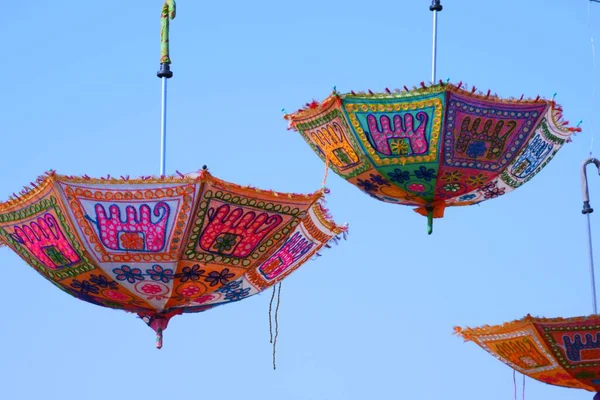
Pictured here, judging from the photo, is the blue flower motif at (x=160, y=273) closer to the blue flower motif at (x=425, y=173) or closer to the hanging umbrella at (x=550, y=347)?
Answer: the blue flower motif at (x=425, y=173)

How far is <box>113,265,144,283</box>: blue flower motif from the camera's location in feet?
58.3

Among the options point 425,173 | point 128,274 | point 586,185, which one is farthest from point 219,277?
point 586,185

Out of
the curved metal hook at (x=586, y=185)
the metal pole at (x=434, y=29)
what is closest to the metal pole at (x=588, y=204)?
the curved metal hook at (x=586, y=185)

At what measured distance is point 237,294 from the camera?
61.5 ft

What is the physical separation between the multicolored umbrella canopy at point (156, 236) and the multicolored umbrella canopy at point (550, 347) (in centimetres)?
277

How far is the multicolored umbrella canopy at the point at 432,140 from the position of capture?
18906 millimetres

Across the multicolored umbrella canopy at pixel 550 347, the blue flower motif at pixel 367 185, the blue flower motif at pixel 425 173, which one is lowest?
the multicolored umbrella canopy at pixel 550 347

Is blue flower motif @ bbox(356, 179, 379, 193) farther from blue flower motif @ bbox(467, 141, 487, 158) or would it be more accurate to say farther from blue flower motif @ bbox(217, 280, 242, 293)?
blue flower motif @ bbox(217, 280, 242, 293)

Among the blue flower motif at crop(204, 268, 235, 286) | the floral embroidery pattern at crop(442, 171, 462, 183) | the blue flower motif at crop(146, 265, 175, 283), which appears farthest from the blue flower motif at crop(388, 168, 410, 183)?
the blue flower motif at crop(146, 265, 175, 283)

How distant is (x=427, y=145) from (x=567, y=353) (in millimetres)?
2752

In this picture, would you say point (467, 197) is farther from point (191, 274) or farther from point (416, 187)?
point (191, 274)

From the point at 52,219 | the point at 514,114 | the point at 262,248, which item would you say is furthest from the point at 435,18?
the point at 52,219

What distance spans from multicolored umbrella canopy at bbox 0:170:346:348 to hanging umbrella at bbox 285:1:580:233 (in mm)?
1045

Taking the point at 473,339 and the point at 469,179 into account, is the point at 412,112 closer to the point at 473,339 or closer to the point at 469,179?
the point at 469,179
